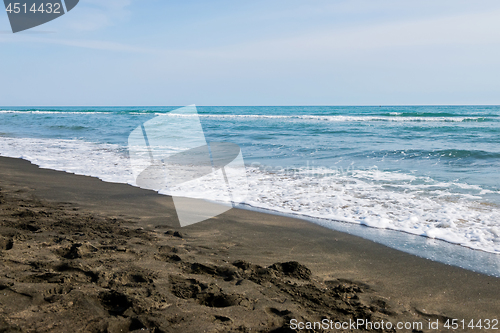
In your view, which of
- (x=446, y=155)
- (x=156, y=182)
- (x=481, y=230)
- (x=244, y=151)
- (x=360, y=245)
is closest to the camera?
(x=360, y=245)

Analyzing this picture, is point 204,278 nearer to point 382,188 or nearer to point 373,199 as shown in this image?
point 373,199

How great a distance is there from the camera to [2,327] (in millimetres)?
1536

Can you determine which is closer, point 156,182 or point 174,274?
point 174,274

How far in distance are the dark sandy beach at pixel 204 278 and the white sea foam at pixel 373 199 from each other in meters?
0.77

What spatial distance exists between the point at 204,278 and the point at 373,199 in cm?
342

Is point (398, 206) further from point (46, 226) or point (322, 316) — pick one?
point (46, 226)

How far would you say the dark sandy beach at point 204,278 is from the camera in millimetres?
1804

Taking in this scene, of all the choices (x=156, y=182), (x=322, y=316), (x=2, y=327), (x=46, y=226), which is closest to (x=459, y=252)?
(x=322, y=316)

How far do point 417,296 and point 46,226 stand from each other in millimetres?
3297

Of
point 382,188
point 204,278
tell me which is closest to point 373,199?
point 382,188

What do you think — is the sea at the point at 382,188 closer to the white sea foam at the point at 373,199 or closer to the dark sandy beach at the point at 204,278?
the white sea foam at the point at 373,199

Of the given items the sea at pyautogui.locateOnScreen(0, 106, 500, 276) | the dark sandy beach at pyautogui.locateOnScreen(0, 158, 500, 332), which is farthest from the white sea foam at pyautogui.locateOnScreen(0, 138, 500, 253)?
the dark sandy beach at pyautogui.locateOnScreen(0, 158, 500, 332)

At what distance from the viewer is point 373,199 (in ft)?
16.3

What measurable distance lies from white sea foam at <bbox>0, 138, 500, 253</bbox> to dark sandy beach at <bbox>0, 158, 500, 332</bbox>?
2.53ft
